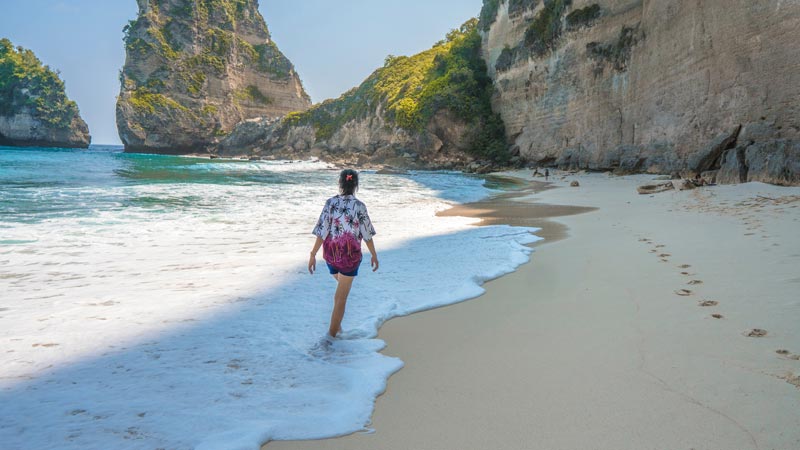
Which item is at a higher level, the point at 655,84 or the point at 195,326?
the point at 655,84

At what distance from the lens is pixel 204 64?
79750mm

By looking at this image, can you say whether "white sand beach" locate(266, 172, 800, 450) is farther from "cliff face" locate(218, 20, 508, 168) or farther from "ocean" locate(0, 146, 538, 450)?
"cliff face" locate(218, 20, 508, 168)

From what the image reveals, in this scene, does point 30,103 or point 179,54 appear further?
point 179,54

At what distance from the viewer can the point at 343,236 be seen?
3.38 meters

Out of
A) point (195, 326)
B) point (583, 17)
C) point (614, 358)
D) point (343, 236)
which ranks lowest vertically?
point (195, 326)

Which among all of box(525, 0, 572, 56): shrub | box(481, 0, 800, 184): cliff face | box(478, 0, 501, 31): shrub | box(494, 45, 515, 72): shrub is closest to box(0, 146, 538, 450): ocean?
box(481, 0, 800, 184): cliff face

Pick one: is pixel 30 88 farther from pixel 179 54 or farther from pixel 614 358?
pixel 614 358

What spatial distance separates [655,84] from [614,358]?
19.6 meters

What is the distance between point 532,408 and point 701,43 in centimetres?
1682

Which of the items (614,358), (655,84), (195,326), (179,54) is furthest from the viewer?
(179,54)

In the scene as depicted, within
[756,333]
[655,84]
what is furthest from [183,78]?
[756,333]

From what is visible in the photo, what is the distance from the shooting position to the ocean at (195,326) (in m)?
2.23

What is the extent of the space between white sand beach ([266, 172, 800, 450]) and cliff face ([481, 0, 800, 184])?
7.75m

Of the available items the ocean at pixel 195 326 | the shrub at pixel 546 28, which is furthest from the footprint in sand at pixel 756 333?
the shrub at pixel 546 28
